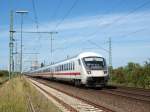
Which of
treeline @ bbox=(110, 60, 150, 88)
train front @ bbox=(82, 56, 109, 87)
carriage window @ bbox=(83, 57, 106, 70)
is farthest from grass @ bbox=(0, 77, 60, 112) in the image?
treeline @ bbox=(110, 60, 150, 88)

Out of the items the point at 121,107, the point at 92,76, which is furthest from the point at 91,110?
the point at 92,76

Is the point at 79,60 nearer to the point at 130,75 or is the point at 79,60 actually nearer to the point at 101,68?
the point at 101,68

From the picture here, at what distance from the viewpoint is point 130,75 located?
4241 centimetres

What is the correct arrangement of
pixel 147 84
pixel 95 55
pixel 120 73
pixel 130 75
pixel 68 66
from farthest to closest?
pixel 120 73 → pixel 130 75 → pixel 68 66 → pixel 147 84 → pixel 95 55

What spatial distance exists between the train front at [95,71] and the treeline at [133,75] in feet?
22.3

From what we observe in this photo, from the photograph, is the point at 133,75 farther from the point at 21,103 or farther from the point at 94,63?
the point at 21,103

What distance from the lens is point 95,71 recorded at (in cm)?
3042

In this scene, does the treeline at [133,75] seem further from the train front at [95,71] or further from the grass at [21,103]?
the grass at [21,103]

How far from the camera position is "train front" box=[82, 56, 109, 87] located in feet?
99.2

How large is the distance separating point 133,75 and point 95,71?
11976 mm

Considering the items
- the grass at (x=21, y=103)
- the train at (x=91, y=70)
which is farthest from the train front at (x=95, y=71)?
the grass at (x=21, y=103)

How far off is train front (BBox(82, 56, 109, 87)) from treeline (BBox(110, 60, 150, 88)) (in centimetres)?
680

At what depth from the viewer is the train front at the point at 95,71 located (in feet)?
99.2

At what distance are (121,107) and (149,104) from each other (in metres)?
1.36
